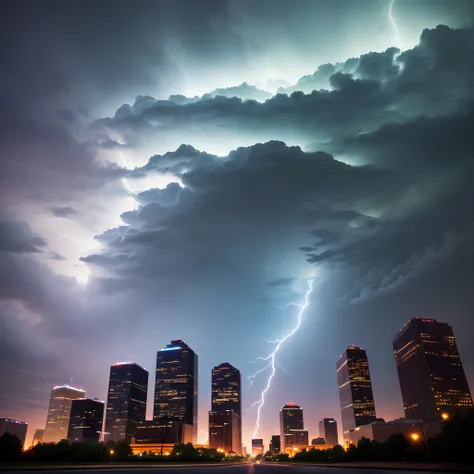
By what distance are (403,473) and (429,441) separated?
5437 centimetres

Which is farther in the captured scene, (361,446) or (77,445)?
(361,446)

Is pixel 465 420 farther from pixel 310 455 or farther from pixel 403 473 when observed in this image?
pixel 310 455

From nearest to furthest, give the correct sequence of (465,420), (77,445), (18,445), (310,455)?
(465,420) < (77,445) < (18,445) < (310,455)

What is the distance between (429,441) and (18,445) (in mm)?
120523

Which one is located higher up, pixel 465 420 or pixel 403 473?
pixel 465 420

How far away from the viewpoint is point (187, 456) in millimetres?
155625

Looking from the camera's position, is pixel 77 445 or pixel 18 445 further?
pixel 18 445

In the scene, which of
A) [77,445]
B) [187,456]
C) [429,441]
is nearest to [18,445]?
[77,445]

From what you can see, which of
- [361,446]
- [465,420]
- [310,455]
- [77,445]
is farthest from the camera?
[310,455]

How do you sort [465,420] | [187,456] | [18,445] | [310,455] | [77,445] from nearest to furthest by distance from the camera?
[465,420]
[77,445]
[18,445]
[187,456]
[310,455]

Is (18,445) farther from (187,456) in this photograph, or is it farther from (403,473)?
(403,473)

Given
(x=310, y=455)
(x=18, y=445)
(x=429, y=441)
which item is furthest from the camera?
(x=310, y=455)

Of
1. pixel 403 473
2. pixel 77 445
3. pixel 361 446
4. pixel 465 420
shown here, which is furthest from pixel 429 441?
pixel 77 445

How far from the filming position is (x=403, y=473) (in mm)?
53938
